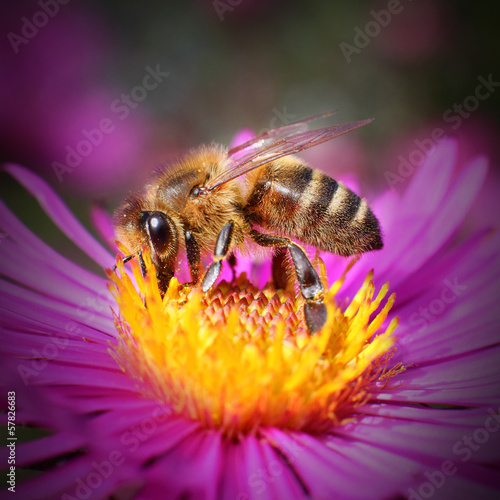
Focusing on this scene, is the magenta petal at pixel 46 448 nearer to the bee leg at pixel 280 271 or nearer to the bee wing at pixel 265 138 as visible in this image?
the bee leg at pixel 280 271

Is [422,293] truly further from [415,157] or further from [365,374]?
[415,157]

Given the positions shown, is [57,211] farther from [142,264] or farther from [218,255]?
[218,255]

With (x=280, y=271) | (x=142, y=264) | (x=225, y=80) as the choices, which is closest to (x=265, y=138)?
(x=280, y=271)

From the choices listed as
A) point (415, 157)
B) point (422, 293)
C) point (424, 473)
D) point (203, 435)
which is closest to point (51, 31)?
point (415, 157)

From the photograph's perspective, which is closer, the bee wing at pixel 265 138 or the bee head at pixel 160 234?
the bee head at pixel 160 234

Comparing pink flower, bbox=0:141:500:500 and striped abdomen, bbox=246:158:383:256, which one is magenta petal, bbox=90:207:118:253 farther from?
striped abdomen, bbox=246:158:383:256

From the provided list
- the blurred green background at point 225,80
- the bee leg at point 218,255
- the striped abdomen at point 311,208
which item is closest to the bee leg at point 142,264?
the bee leg at point 218,255
